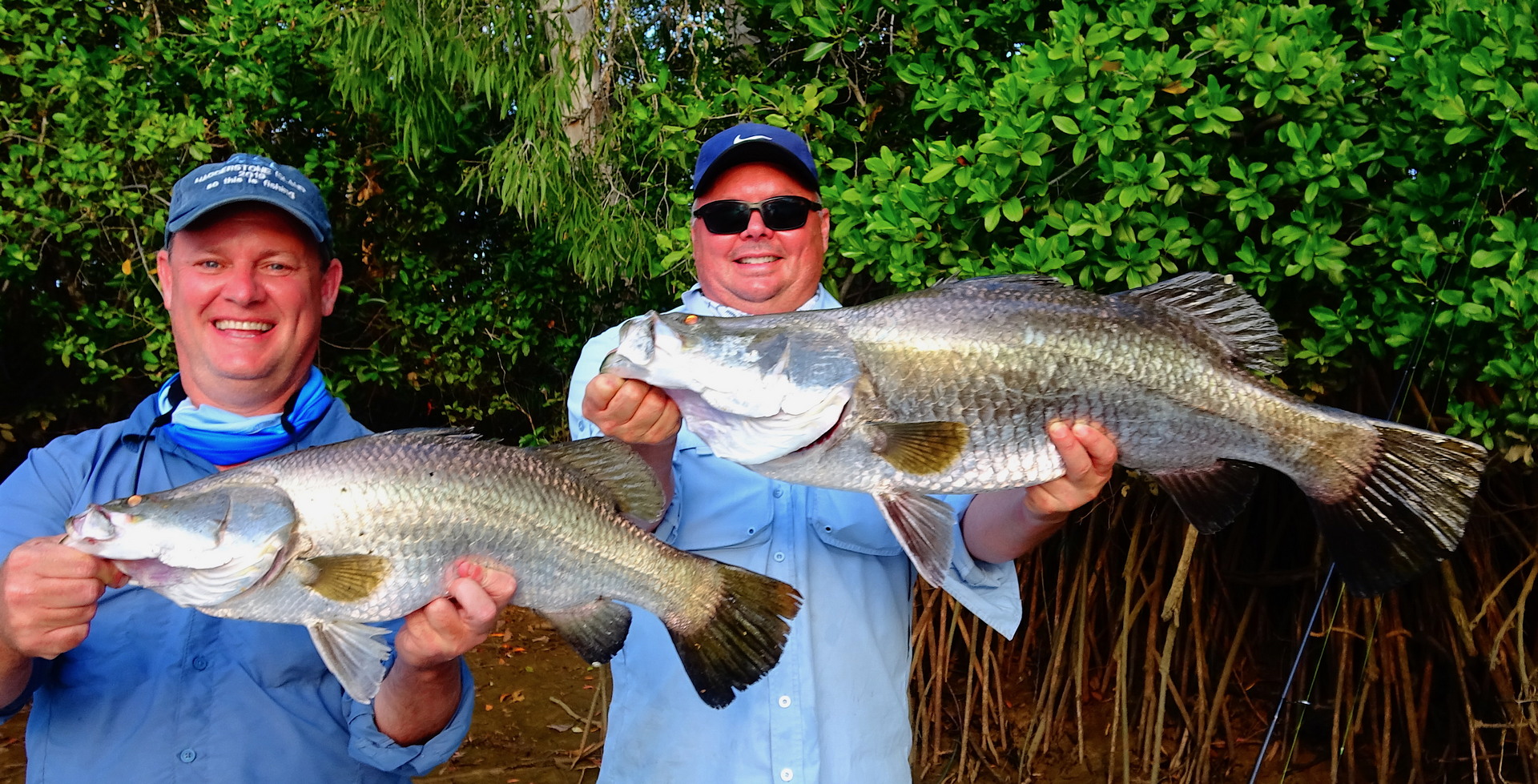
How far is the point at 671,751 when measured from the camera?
105 inches

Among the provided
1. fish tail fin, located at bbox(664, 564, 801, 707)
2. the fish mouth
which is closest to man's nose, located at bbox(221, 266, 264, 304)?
the fish mouth

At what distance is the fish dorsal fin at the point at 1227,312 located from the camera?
2.48 m

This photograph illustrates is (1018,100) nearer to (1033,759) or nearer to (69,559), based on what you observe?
(69,559)

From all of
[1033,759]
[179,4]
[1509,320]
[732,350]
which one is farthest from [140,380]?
[1509,320]

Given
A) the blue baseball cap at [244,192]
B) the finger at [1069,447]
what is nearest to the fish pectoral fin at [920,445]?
the finger at [1069,447]

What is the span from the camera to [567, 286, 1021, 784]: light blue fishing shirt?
103 inches

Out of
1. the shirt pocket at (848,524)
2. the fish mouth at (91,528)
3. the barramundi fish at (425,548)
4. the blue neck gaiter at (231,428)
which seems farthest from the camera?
the shirt pocket at (848,524)

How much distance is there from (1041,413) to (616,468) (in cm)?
99

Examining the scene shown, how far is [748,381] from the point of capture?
7.40 feet

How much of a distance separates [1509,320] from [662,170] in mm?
5047

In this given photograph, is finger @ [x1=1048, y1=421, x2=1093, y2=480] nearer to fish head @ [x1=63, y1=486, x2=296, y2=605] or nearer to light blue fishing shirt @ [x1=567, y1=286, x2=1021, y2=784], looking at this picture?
light blue fishing shirt @ [x1=567, y1=286, x2=1021, y2=784]

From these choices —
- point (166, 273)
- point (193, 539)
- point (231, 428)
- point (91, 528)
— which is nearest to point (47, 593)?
point (91, 528)

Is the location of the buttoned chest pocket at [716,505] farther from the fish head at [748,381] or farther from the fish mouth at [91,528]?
the fish mouth at [91,528]

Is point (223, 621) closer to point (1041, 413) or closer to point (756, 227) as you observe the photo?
point (756, 227)
